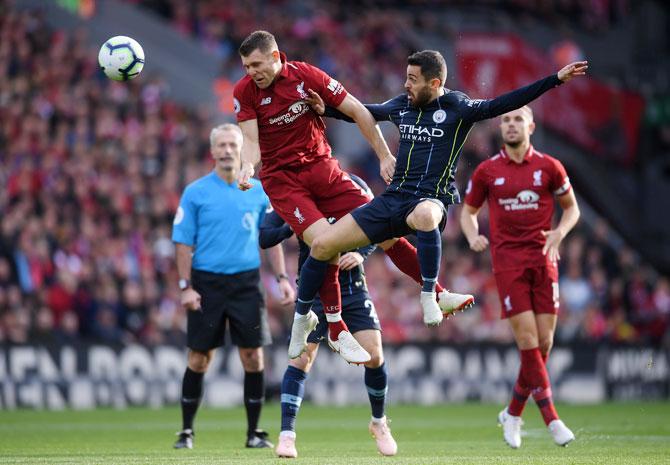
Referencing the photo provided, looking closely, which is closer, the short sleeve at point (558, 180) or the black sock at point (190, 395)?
the black sock at point (190, 395)

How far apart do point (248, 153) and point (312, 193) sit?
677 mm

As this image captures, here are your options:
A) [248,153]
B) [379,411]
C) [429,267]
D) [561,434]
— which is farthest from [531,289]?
[248,153]

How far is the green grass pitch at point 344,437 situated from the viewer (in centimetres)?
1013

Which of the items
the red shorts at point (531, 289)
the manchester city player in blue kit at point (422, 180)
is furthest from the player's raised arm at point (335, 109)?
the red shorts at point (531, 289)

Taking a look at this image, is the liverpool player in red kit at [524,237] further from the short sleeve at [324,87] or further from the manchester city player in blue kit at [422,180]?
the short sleeve at [324,87]

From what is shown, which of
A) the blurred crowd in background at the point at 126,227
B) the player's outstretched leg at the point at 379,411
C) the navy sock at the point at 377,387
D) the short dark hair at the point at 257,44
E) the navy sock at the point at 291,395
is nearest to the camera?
the short dark hair at the point at 257,44

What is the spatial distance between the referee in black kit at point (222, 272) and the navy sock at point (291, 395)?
1.30 meters

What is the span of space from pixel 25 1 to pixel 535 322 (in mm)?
15137

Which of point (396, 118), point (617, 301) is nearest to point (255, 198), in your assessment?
point (396, 118)

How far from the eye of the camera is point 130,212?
66.9 ft

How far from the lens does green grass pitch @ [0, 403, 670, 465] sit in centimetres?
1013

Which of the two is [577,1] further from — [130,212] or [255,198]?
[255,198]

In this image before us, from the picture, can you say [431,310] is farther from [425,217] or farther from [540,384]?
[540,384]

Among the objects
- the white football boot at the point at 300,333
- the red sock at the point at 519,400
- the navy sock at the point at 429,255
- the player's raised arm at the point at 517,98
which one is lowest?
the red sock at the point at 519,400
